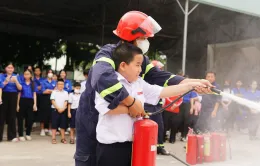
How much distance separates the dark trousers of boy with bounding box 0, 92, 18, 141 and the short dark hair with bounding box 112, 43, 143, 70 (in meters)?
5.47

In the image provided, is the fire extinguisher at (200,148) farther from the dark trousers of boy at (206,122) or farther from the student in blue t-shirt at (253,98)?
the student in blue t-shirt at (253,98)

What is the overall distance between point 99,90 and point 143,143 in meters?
0.45

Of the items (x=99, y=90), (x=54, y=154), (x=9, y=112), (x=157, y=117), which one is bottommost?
(x=54, y=154)

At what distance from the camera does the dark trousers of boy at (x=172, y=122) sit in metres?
7.60

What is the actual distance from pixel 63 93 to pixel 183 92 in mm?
5319

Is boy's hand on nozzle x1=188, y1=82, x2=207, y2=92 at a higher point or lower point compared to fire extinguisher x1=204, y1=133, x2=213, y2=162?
higher

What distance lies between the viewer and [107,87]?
178 cm

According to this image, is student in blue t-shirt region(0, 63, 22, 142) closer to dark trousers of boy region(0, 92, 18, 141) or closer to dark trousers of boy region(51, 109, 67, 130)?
dark trousers of boy region(0, 92, 18, 141)

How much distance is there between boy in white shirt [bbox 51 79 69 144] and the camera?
7008 millimetres

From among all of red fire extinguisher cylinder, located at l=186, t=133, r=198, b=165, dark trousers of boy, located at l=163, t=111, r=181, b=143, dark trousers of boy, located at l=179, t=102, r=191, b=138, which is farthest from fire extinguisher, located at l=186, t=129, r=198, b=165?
dark trousers of boy, located at l=179, t=102, r=191, b=138

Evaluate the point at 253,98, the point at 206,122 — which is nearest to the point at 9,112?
the point at 206,122

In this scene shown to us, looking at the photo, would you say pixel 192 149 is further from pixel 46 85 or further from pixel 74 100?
pixel 46 85

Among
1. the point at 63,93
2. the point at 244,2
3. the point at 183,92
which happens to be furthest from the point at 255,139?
the point at 183,92

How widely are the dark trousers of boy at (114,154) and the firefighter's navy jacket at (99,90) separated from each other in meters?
0.15
